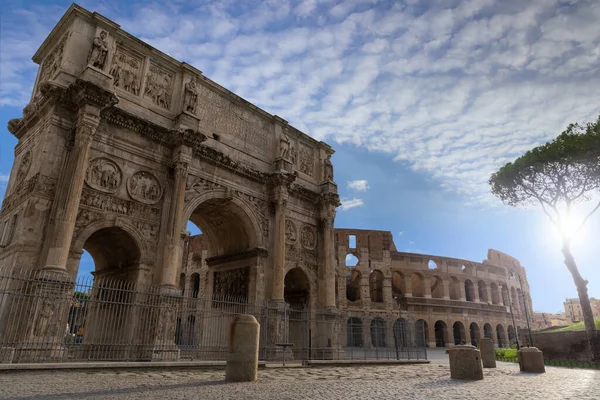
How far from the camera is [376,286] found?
1578 inches

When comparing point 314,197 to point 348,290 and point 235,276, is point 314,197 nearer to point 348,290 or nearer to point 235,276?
point 235,276

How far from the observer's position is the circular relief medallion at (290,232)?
17.9m

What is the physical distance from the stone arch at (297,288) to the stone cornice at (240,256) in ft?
7.75

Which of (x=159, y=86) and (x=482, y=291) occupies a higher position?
(x=159, y=86)

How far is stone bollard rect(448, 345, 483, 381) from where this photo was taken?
8.65 metres

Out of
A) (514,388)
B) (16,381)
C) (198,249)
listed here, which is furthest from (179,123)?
(198,249)

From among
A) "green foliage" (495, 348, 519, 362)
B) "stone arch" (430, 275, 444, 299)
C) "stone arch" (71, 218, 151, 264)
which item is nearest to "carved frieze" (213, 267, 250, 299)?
"stone arch" (71, 218, 151, 264)

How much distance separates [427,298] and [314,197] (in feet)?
80.9

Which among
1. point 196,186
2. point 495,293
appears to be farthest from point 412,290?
point 196,186

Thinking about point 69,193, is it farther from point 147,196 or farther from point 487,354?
point 487,354

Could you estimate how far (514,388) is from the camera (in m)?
7.15

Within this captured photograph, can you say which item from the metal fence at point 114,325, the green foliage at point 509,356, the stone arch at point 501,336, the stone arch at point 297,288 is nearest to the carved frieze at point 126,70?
the metal fence at point 114,325

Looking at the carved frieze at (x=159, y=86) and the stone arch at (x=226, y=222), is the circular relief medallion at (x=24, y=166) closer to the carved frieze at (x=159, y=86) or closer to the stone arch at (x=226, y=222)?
the carved frieze at (x=159, y=86)

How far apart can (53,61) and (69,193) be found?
537 centimetres
